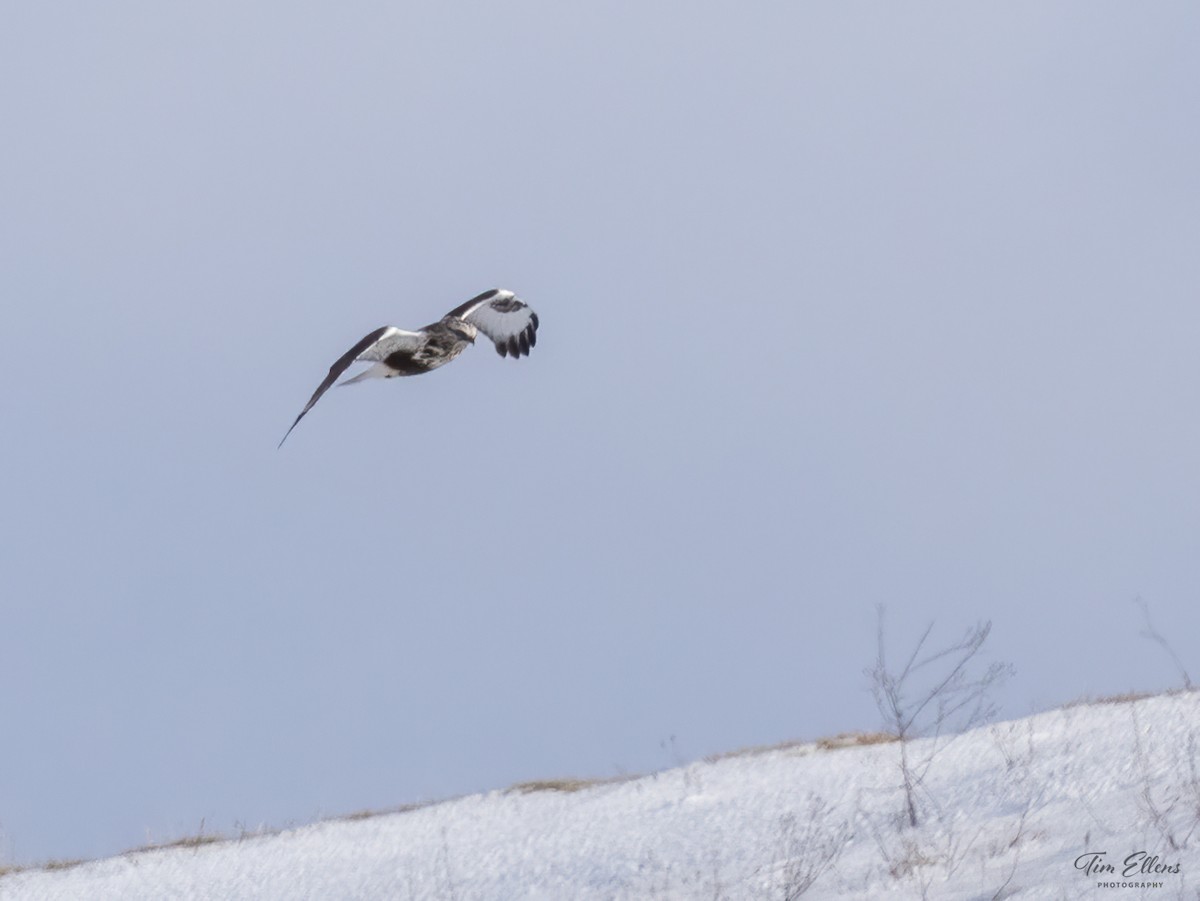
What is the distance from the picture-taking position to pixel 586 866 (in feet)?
25.1

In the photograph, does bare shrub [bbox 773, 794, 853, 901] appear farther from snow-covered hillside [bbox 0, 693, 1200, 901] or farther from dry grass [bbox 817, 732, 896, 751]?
dry grass [bbox 817, 732, 896, 751]

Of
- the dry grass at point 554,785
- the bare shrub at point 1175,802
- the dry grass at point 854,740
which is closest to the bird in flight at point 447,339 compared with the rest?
the dry grass at point 554,785

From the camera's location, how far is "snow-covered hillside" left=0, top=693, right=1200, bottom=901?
20.1 ft

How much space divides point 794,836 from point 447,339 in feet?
18.0

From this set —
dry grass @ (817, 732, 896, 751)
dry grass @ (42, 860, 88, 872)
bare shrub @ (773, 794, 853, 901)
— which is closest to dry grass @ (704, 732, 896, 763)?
dry grass @ (817, 732, 896, 751)

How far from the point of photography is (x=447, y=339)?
11406 millimetres

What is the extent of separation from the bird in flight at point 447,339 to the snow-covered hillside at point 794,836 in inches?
120

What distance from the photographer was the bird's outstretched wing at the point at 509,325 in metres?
12.8

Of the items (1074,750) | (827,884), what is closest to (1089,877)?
(827,884)

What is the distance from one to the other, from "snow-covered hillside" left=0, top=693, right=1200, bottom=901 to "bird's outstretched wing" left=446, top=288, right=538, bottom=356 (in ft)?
14.4

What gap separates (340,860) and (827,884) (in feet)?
12.0

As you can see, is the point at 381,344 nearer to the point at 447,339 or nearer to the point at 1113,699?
the point at 447,339
